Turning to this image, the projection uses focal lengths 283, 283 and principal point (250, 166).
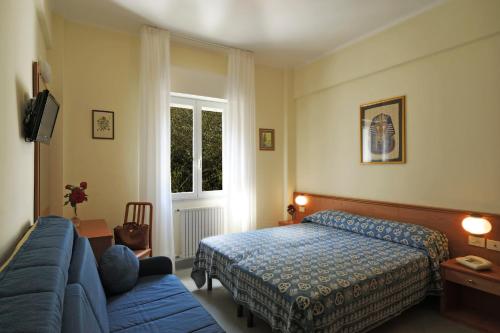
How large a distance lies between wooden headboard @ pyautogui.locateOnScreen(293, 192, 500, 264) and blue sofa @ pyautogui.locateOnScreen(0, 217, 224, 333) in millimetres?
2411

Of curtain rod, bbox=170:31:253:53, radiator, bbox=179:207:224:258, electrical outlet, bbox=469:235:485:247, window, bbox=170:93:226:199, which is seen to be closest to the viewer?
electrical outlet, bbox=469:235:485:247

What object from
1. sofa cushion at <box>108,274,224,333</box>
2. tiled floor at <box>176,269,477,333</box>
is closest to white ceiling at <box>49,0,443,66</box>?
sofa cushion at <box>108,274,224,333</box>

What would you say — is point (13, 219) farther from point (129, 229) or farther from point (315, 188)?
point (315, 188)

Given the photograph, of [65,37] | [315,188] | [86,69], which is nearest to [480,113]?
[315,188]

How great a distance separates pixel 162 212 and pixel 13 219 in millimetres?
1919

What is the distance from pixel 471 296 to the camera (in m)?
2.55

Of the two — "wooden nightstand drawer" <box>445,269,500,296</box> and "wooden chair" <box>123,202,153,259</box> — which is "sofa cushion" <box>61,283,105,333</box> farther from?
"wooden nightstand drawer" <box>445,269,500,296</box>

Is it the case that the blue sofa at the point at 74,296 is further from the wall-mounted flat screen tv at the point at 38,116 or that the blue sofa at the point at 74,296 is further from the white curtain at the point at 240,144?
the white curtain at the point at 240,144

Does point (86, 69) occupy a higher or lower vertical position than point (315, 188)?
higher

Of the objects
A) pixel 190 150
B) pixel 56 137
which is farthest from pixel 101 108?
pixel 190 150

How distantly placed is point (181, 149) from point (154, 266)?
1.86m

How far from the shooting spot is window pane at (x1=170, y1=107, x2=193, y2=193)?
150 inches

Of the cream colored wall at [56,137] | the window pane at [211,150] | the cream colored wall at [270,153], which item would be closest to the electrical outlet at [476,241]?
the cream colored wall at [270,153]

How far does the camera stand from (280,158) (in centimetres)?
459
